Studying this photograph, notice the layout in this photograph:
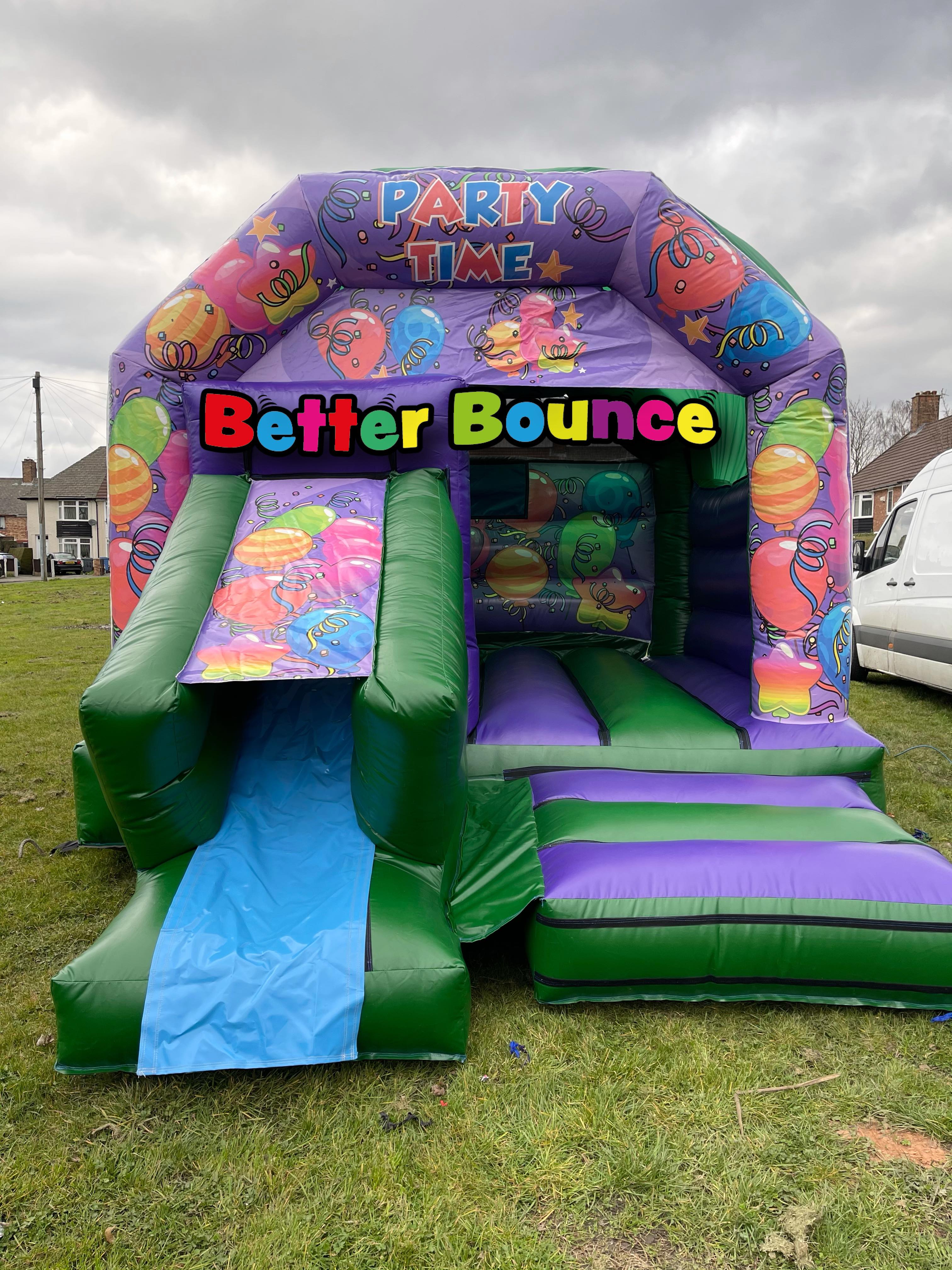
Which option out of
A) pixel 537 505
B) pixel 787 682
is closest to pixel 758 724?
pixel 787 682

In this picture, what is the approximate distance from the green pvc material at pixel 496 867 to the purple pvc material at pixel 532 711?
0.97 ft

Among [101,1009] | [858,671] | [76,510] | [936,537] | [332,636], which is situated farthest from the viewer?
[76,510]

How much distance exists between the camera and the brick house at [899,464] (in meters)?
20.0

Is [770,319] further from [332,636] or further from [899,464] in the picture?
[899,464]

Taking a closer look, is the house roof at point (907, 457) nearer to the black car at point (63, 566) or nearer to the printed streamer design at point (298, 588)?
the printed streamer design at point (298, 588)

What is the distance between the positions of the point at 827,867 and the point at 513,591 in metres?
3.05

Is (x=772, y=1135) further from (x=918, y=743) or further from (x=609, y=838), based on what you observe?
(x=918, y=743)

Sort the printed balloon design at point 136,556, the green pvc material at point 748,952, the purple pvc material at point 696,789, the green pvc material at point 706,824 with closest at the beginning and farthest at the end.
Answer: the green pvc material at point 748,952, the green pvc material at point 706,824, the purple pvc material at point 696,789, the printed balloon design at point 136,556

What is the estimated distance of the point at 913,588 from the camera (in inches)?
242

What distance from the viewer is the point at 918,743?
206 inches

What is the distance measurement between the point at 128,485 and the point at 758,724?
2770mm

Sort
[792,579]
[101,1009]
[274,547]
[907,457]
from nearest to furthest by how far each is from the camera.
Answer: [101,1009]
[274,547]
[792,579]
[907,457]

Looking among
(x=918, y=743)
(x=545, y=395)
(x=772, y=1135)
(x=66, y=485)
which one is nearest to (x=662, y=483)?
(x=545, y=395)

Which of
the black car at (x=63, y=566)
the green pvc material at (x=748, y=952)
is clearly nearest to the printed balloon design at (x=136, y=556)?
the green pvc material at (x=748, y=952)
